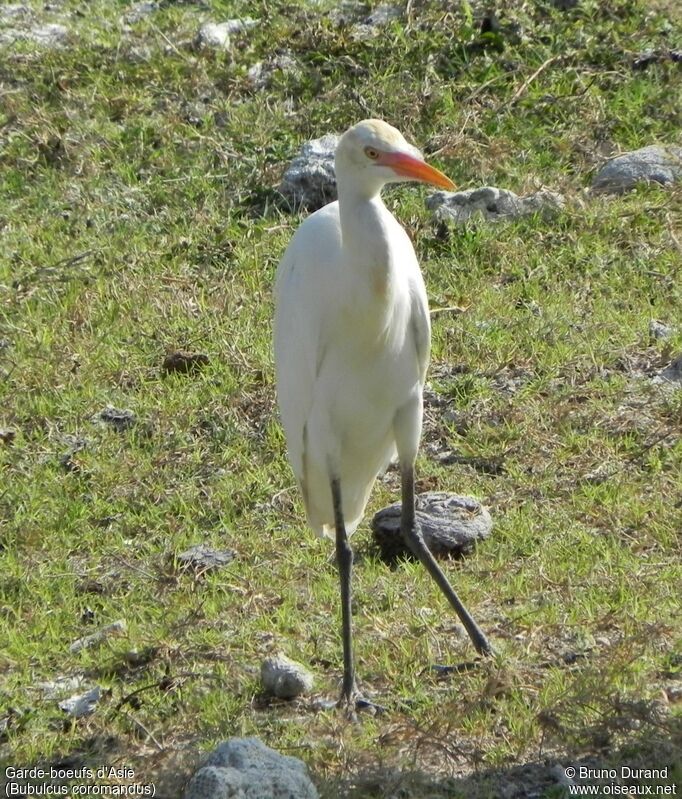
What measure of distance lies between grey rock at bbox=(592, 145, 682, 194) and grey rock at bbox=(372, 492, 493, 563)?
250cm

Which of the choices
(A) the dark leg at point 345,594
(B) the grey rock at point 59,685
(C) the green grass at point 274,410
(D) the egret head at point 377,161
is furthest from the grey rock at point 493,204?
(B) the grey rock at point 59,685

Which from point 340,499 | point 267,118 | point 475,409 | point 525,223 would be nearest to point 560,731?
point 340,499

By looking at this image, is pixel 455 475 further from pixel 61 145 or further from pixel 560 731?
pixel 61 145

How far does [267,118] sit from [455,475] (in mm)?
3092

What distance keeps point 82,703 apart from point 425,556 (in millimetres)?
1131

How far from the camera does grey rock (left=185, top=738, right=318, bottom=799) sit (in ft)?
11.1

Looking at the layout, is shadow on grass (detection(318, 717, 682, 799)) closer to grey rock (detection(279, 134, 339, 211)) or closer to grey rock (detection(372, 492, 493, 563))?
grey rock (detection(372, 492, 493, 563))

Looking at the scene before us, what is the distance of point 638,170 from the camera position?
7184mm

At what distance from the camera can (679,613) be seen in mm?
4426

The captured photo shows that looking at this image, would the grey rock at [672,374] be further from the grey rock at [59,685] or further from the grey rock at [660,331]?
the grey rock at [59,685]

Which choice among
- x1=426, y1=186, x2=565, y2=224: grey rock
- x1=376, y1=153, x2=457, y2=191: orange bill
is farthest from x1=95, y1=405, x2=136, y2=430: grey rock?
x1=376, y1=153, x2=457, y2=191: orange bill

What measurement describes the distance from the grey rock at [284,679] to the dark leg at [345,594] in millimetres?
122

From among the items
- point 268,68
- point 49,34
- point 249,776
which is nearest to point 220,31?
point 268,68

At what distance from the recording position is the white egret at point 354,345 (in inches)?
167
